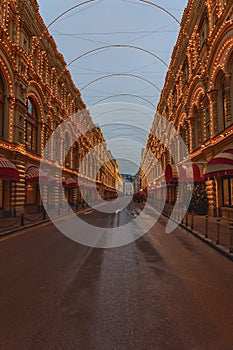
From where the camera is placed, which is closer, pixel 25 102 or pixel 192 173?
pixel 192 173

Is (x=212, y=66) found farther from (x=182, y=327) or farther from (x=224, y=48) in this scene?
(x=182, y=327)

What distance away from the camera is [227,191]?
68.0ft

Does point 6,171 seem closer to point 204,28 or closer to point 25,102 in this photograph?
point 25,102

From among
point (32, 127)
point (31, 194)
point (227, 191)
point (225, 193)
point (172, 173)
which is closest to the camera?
point (227, 191)

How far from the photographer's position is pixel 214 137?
21.7 metres

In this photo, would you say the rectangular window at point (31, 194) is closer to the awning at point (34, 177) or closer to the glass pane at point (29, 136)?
the awning at point (34, 177)

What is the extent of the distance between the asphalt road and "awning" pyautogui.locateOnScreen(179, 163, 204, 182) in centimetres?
1439

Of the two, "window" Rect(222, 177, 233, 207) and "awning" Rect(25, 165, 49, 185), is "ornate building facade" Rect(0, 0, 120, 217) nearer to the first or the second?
"awning" Rect(25, 165, 49, 185)

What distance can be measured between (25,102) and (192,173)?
1580 centimetres

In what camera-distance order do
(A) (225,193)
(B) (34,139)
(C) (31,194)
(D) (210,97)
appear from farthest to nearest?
(B) (34,139) < (C) (31,194) < (D) (210,97) < (A) (225,193)

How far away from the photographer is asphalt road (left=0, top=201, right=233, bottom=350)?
155 inches

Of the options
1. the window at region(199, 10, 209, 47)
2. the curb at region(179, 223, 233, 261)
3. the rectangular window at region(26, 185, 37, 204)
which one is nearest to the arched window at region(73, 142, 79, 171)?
the rectangular window at region(26, 185, 37, 204)

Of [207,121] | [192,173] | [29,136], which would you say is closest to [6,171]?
[29,136]

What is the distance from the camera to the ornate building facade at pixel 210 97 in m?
18.5
